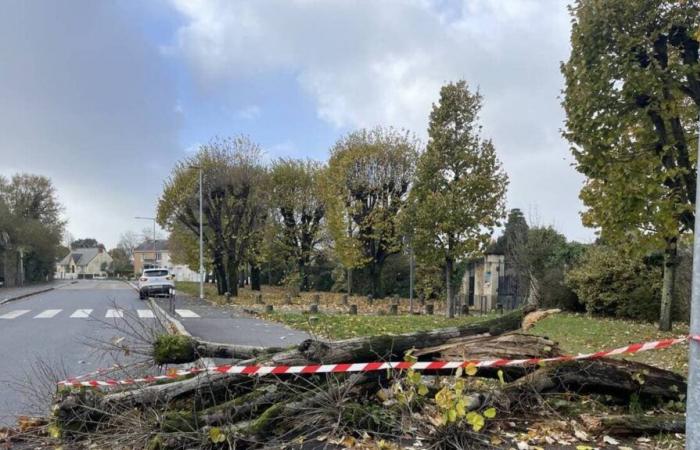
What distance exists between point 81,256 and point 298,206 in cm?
9453

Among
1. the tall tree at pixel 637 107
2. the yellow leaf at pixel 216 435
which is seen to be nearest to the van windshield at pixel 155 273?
the tall tree at pixel 637 107

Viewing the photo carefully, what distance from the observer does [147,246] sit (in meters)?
104

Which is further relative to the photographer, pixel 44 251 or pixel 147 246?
pixel 147 246

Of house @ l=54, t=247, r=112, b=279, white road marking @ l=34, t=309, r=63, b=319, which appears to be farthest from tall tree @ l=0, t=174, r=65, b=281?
house @ l=54, t=247, r=112, b=279

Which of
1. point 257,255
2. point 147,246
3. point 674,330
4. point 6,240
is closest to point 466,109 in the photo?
point 674,330

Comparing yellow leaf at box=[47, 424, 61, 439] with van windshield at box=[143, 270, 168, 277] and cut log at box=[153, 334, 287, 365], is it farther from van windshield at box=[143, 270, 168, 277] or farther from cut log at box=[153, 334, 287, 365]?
van windshield at box=[143, 270, 168, 277]

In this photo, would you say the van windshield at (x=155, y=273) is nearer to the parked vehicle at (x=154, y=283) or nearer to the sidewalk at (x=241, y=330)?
the parked vehicle at (x=154, y=283)

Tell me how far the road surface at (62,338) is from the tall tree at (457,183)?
643 centimetres

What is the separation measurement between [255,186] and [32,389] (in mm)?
23748

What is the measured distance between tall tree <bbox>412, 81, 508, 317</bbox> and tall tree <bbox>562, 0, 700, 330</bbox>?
6.57 metres

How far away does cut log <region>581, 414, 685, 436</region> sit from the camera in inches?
173

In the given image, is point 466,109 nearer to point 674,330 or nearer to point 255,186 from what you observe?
point 674,330

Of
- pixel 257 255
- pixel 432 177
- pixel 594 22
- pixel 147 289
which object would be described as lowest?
pixel 147 289

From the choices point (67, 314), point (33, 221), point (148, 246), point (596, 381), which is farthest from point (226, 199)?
point (148, 246)
